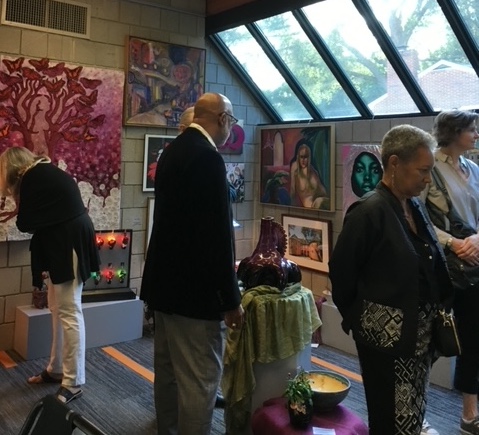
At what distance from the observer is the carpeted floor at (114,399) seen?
2.82m

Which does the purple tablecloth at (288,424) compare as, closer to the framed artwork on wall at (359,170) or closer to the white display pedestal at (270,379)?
the white display pedestal at (270,379)

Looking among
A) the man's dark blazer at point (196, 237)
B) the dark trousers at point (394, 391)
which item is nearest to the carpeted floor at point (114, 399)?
the man's dark blazer at point (196, 237)

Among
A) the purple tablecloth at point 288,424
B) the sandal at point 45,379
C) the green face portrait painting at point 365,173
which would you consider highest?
the green face portrait painting at point 365,173

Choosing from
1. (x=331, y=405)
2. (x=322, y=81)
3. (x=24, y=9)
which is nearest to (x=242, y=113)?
(x=322, y=81)

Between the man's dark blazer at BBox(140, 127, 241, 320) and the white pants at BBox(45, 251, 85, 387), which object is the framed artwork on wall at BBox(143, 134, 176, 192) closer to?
the white pants at BBox(45, 251, 85, 387)

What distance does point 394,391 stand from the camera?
1746 millimetres

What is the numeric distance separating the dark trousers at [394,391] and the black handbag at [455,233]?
2.82ft

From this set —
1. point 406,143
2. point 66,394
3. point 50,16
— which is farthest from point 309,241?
point 406,143

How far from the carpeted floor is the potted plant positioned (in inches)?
26.5

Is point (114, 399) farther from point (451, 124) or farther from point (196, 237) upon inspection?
point (451, 124)

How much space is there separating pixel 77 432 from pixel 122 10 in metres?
3.68

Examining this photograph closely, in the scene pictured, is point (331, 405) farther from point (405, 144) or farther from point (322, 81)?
point (322, 81)

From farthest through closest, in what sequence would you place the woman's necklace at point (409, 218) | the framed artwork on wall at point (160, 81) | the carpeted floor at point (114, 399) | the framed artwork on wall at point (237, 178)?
1. the framed artwork on wall at point (237, 178)
2. the framed artwork on wall at point (160, 81)
3. the carpeted floor at point (114, 399)
4. the woman's necklace at point (409, 218)

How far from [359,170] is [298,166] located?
70 centimetres
